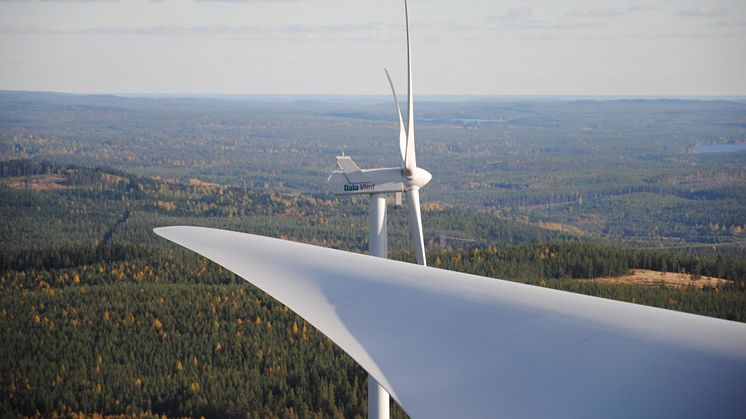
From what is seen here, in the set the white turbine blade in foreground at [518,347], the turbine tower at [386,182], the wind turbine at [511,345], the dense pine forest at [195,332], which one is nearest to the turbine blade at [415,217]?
the turbine tower at [386,182]

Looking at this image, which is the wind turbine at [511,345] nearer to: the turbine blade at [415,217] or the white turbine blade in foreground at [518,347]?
the white turbine blade in foreground at [518,347]

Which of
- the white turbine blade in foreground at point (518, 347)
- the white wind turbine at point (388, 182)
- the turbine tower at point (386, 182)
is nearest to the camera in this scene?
the white turbine blade in foreground at point (518, 347)

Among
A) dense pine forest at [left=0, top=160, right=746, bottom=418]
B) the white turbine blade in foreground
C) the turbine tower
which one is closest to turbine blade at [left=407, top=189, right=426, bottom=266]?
the turbine tower

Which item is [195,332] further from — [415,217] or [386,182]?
[386,182]

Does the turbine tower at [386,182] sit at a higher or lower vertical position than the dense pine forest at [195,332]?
higher

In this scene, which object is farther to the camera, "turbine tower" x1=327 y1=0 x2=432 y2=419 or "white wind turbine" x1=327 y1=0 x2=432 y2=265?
"white wind turbine" x1=327 y1=0 x2=432 y2=265

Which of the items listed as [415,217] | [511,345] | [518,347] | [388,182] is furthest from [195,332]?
[518,347]

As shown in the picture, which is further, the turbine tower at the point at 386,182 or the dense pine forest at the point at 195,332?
the dense pine forest at the point at 195,332

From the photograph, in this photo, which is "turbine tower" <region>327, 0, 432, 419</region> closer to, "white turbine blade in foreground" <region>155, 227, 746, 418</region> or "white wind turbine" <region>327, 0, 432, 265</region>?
"white wind turbine" <region>327, 0, 432, 265</region>

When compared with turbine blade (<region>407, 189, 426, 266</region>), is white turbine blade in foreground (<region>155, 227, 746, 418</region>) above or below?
above
